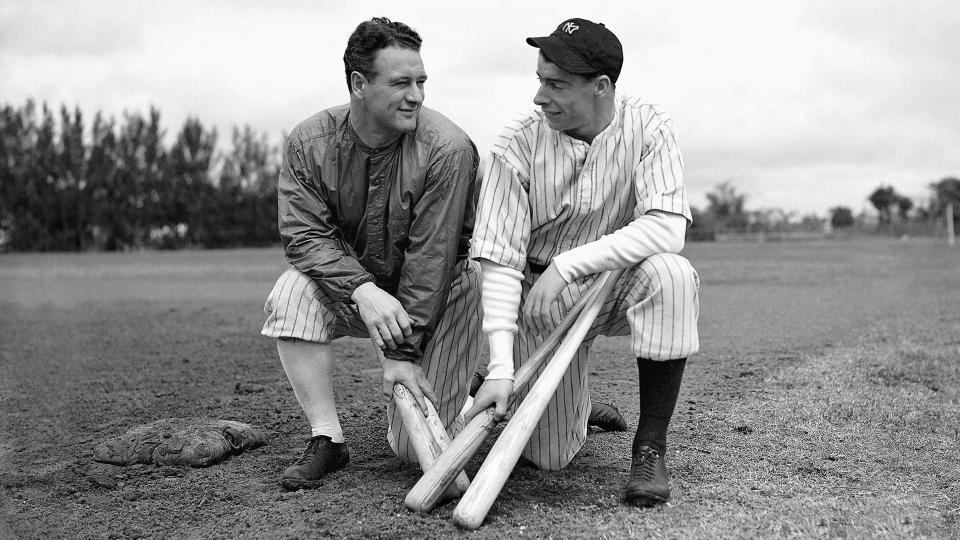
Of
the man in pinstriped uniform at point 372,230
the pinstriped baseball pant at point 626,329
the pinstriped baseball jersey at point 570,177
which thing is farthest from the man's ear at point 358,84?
the pinstriped baseball pant at point 626,329

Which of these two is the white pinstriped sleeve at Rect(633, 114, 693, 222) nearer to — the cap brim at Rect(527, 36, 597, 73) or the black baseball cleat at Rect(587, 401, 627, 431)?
the cap brim at Rect(527, 36, 597, 73)

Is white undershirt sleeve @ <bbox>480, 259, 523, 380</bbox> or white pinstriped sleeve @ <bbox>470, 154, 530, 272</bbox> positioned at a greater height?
white pinstriped sleeve @ <bbox>470, 154, 530, 272</bbox>

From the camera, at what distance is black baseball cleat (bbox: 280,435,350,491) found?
11.4 feet

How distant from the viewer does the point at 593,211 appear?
346 centimetres

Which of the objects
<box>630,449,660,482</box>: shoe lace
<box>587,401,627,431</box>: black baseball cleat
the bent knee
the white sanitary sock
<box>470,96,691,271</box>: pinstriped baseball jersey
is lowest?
<box>587,401,627,431</box>: black baseball cleat

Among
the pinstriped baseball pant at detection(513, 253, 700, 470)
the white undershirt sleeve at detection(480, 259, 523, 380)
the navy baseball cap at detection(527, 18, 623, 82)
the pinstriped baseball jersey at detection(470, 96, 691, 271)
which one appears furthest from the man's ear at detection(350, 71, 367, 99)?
the pinstriped baseball pant at detection(513, 253, 700, 470)

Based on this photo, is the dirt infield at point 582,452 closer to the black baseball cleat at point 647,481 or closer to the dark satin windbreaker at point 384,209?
the black baseball cleat at point 647,481

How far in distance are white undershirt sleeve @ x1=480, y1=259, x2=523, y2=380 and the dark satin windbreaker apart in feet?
0.76

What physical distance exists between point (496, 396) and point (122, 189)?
47.7m

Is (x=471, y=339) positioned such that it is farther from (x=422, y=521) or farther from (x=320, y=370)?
(x=422, y=521)

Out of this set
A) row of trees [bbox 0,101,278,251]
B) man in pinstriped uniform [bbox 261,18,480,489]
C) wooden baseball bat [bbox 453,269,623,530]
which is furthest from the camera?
row of trees [bbox 0,101,278,251]

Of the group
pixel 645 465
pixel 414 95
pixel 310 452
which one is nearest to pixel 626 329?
pixel 645 465

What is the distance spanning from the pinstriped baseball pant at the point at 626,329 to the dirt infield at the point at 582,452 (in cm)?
13

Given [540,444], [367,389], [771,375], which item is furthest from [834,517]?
[367,389]
